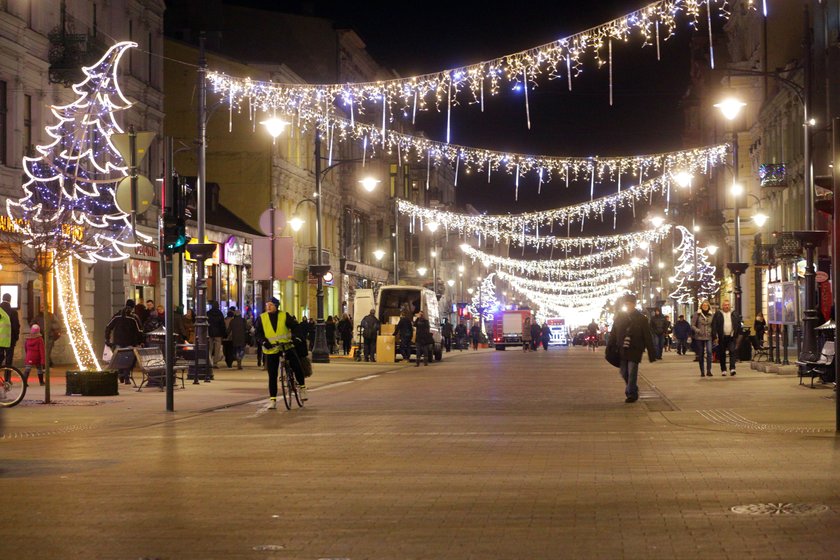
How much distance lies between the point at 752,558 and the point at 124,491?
5.65 meters

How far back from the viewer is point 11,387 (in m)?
22.4

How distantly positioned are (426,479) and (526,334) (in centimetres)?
6041

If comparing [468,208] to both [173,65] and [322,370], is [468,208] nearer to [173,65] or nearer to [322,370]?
[173,65]

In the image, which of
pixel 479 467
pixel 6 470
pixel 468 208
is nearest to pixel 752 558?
pixel 479 467

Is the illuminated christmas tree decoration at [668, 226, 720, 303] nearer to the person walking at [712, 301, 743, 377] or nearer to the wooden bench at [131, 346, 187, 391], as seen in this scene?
the person walking at [712, 301, 743, 377]

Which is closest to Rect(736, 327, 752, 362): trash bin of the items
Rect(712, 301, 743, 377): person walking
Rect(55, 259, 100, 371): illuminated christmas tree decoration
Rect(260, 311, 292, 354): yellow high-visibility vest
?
Rect(712, 301, 743, 377): person walking

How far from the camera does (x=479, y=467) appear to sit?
1337cm

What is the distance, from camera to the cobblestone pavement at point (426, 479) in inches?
354

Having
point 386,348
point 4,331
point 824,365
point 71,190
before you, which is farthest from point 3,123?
point 824,365

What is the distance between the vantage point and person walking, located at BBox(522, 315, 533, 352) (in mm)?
71062

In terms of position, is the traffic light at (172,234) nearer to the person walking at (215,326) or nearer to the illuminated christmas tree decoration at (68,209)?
the illuminated christmas tree decoration at (68,209)

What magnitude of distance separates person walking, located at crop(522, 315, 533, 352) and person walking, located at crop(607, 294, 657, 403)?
151 feet

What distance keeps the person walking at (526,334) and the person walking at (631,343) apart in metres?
46.1

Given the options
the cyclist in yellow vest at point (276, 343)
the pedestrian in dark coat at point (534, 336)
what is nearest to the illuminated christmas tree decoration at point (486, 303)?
the pedestrian in dark coat at point (534, 336)
